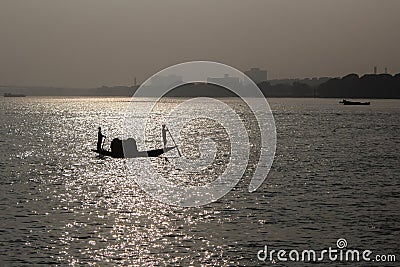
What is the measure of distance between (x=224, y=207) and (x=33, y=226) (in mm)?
11993

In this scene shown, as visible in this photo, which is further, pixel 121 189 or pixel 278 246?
pixel 121 189

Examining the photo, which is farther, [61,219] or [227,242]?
[61,219]

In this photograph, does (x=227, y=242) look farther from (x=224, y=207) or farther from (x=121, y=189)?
(x=121, y=189)

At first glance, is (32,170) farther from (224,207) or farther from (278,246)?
(278,246)

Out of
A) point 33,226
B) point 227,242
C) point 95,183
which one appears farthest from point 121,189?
point 227,242

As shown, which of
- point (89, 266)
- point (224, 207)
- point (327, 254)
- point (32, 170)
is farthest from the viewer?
point (32, 170)

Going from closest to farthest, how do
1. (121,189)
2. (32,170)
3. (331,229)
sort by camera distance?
1. (331,229)
2. (121,189)
3. (32,170)

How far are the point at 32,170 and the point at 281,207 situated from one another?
2998 centimetres

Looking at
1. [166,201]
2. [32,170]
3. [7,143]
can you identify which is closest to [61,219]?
[166,201]

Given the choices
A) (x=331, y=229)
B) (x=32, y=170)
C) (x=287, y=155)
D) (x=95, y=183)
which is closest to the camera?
(x=331, y=229)

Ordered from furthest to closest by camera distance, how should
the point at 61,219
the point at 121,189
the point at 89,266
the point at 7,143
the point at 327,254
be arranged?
the point at 7,143, the point at 121,189, the point at 61,219, the point at 327,254, the point at 89,266

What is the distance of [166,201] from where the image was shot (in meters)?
45.5

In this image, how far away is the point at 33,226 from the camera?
121ft

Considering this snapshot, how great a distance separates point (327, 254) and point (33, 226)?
1541 centimetres
